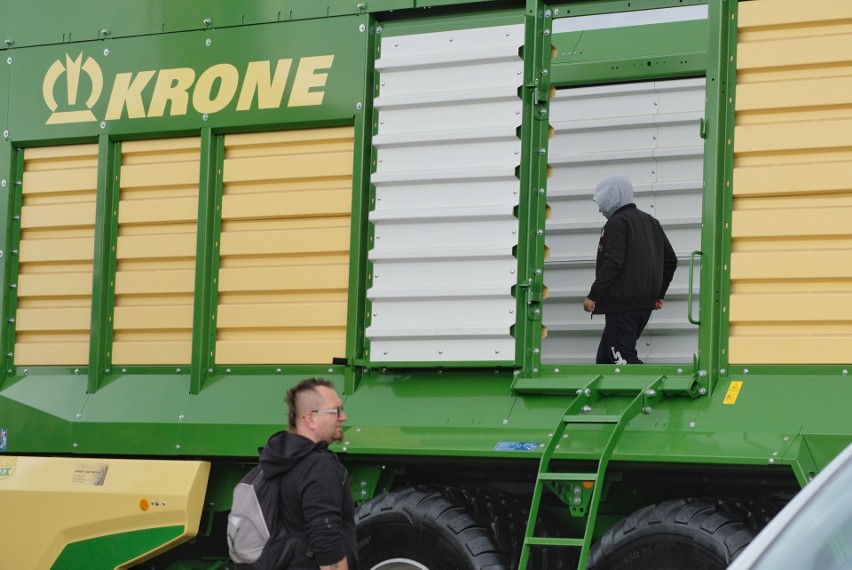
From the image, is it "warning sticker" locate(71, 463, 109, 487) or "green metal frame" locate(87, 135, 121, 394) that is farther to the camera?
"green metal frame" locate(87, 135, 121, 394)

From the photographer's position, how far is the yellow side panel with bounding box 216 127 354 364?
304 inches

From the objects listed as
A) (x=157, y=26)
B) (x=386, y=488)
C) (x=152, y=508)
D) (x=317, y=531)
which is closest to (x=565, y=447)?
(x=386, y=488)

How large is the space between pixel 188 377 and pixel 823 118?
3.63m

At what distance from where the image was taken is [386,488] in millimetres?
7281

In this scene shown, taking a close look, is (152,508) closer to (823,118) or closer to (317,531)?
(317,531)

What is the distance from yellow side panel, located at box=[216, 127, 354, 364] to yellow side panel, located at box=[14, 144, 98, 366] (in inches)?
37.2

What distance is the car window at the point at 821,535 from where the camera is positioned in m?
2.94

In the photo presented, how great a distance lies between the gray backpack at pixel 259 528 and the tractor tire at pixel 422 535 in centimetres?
146

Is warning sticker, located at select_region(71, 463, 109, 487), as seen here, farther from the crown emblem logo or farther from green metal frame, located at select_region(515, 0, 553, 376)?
green metal frame, located at select_region(515, 0, 553, 376)

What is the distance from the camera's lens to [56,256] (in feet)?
28.0

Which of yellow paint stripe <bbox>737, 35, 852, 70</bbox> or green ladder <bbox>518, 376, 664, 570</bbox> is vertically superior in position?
yellow paint stripe <bbox>737, 35, 852, 70</bbox>

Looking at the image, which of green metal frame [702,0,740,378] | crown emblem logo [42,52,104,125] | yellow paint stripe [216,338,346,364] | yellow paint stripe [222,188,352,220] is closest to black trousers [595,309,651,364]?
green metal frame [702,0,740,378]

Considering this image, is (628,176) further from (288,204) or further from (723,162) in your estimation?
(288,204)

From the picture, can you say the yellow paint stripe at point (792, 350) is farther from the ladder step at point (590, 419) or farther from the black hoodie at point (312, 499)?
the black hoodie at point (312, 499)
